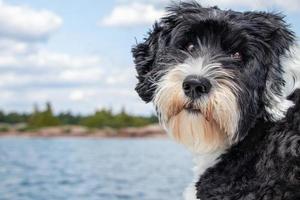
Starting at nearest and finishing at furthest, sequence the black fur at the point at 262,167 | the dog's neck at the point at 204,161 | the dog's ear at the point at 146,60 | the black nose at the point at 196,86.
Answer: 1. the black fur at the point at 262,167
2. the black nose at the point at 196,86
3. the dog's neck at the point at 204,161
4. the dog's ear at the point at 146,60

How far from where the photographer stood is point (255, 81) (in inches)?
165

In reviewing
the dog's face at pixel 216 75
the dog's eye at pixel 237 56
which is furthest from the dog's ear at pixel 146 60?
the dog's eye at pixel 237 56

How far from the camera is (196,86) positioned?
13.6 ft

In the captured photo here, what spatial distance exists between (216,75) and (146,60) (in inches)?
27.0

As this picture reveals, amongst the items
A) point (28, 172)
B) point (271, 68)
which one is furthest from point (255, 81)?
point (28, 172)

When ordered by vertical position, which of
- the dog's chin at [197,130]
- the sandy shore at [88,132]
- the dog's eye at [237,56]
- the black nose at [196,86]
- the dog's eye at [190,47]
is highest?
the dog's eye at [190,47]

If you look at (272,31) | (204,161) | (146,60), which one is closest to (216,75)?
(272,31)

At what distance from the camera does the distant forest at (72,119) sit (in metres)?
126

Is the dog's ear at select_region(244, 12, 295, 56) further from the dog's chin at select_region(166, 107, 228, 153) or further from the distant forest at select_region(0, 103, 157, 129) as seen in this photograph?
the distant forest at select_region(0, 103, 157, 129)

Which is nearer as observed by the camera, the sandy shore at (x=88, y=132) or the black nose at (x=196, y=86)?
the black nose at (x=196, y=86)

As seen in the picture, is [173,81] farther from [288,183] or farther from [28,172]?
[28,172]

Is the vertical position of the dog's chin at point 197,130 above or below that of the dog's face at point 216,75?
below

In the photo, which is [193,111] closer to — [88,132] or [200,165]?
[200,165]

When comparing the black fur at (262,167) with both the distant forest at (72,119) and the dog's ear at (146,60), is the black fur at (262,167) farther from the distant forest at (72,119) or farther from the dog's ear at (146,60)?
the distant forest at (72,119)
